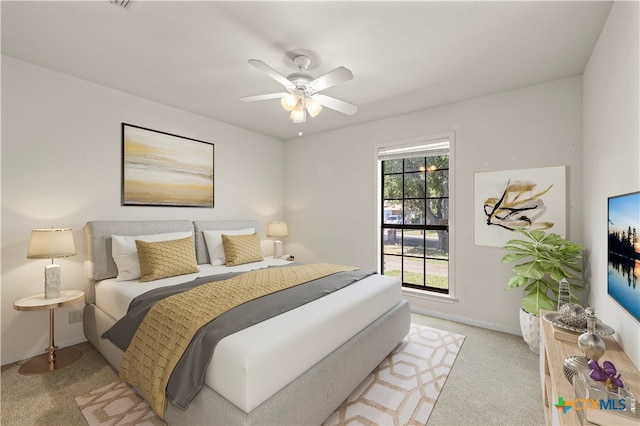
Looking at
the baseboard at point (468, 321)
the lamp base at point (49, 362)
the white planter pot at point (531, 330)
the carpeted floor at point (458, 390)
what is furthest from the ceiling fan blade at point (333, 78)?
the lamp base at point (49, 362)

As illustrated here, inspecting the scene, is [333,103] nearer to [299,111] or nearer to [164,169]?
[299,111]

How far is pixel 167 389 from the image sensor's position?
153 cm

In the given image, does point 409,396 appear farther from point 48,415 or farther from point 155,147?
point 155,147

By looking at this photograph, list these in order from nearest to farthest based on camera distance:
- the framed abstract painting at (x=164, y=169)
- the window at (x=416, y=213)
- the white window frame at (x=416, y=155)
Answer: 1. the framed abstract painting at (x=164, y=169)
2. the white window frame at (x=416, y=155)
3. the window at (x=416, y=213)

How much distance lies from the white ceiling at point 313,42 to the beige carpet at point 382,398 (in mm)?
2606

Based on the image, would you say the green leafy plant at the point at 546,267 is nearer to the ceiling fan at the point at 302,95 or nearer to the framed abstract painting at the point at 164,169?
the ceiling fan at the point at 302,95

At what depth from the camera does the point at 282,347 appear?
1.48m

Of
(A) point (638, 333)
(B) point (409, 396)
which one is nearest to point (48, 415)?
(B) point (409, 396)

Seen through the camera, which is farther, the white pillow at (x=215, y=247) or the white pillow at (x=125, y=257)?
the white pillow at (x=215, y=247)

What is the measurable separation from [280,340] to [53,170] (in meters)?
2.79

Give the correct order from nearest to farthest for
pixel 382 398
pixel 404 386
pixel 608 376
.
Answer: pixel 608 376 < pixel 382 398 < pixel 404 386

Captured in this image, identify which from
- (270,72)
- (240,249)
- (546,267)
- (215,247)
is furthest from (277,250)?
(546,267)

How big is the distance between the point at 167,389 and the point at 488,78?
356cm

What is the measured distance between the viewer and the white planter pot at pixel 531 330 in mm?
2496
